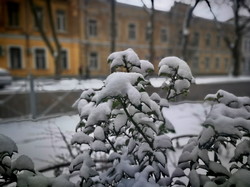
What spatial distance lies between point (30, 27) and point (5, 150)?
19.1 m

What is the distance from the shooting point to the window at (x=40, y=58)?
62.4ft

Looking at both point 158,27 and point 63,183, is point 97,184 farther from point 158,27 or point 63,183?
point 158,27

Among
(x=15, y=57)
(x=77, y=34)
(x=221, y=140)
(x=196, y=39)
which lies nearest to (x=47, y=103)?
(x=221, y=140)

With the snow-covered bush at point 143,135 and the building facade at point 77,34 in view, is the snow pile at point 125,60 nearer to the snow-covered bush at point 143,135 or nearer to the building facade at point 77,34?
the snow-covered bush at point 143,135

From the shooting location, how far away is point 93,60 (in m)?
20.9

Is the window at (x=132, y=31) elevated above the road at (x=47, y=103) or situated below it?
above

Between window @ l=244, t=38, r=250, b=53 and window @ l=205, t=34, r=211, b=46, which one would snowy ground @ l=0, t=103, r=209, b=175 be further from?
window @ l=244, t=38, r=250, b=53

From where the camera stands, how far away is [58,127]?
2.12 m

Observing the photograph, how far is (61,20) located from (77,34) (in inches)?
60.9

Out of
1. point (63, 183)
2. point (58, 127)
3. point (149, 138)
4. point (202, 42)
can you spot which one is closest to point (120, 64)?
point (149, 138)

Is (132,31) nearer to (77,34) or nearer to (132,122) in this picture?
(77,34)

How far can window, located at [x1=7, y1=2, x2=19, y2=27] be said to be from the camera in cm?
1758

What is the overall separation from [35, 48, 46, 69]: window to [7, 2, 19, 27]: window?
2.27 meters

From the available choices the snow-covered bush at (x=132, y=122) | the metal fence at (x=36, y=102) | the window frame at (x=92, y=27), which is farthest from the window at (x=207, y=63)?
the snow-covered bush at (x=132, y=122)
